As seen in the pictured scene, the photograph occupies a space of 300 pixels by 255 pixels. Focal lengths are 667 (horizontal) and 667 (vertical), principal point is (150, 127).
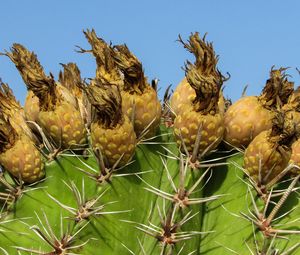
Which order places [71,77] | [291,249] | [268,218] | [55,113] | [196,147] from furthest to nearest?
[71,77] → [55,113] → [196,147] → [268,218] → [291,249]

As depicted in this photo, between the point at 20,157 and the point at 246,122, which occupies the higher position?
the point at 246,122

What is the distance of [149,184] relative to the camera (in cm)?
305

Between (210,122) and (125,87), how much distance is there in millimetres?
445

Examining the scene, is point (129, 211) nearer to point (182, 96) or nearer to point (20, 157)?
point (20, 157)

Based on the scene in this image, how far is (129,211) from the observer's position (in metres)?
2.89

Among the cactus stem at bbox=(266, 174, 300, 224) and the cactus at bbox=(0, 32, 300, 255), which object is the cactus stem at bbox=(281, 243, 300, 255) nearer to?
the cactus at bbox=(0, 32, 300, 255)


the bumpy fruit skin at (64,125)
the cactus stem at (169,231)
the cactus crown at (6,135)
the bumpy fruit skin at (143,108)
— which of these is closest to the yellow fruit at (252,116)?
the bumpy fruit skin at (143,108)

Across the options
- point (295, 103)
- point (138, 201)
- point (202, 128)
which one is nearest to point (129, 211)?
point (138, 201)

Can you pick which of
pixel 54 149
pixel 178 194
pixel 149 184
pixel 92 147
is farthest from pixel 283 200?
pixel 54 149

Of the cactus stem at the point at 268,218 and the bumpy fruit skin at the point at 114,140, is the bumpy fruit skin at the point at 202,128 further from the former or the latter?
the cactus stem at the point at 268,218

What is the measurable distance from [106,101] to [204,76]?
0.45 metres

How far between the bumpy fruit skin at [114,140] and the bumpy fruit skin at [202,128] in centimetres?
23

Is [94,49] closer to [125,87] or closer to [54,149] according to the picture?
[125,87]

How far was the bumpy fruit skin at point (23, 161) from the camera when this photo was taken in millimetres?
2965
